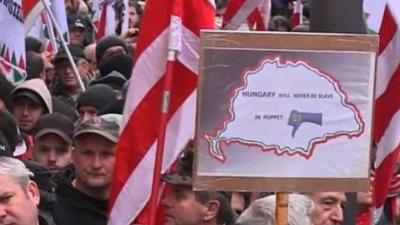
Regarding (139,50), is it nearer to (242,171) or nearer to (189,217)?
(189,217)

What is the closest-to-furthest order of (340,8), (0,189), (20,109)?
(0,189) < (340,8) < (20,109)

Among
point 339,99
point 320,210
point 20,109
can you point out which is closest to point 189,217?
point 320,210

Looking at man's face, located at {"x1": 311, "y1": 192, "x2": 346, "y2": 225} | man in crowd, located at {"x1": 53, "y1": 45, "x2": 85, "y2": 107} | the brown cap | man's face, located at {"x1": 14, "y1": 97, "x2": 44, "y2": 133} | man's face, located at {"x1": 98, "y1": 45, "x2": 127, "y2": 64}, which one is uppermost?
man's face, located at {"x1": 98, "y1": 45, "x2": 127, "y2": 64}

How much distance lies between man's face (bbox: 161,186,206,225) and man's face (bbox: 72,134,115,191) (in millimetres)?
654

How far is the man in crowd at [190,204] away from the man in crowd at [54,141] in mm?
1975

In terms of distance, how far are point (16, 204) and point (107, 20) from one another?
28.8ft

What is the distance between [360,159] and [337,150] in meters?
0.11

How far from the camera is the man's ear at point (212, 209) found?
7.18 meters

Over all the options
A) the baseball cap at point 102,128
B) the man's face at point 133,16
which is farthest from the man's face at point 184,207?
the man's face at point 133,16

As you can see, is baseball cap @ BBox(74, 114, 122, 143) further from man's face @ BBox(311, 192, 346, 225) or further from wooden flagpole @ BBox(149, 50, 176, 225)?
man's face @ BBox(311, 192, 346, 225)

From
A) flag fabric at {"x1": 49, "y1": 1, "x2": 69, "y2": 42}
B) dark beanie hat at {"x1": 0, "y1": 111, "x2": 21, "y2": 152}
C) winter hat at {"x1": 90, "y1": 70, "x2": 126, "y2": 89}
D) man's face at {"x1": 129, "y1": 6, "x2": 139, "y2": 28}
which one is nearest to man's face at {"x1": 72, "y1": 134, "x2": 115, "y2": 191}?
dark beanie hat at {"x1": 0, "y1": 111, "x2": 21, "y2": 152}

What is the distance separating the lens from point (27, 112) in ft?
33.5

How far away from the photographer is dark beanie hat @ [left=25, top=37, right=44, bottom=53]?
12570 mm

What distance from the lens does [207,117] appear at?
6090mm
